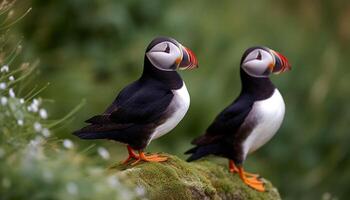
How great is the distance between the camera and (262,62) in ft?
16.9

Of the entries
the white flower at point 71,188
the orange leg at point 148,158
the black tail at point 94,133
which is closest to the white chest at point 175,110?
the orange leg at point 148,158

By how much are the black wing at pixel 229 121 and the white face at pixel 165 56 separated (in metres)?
0.50

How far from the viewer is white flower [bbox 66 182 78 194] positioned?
3.55 meters

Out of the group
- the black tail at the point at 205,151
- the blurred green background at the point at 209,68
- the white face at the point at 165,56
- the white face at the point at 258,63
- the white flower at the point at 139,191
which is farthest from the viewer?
the blurred green background at the point at 209,68

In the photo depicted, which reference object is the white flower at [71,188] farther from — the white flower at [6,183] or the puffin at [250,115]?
the puffin at [250,115]

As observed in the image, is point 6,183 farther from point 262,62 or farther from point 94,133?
point 262,62

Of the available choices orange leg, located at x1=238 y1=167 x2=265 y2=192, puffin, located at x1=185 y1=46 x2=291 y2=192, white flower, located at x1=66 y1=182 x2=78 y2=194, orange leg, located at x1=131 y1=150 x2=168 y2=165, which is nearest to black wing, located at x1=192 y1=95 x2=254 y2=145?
puffin, located at x1=185 y1=46 x2=291 y2=192

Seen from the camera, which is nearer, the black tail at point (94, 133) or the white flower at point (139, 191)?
the white flower at point (139, 191)

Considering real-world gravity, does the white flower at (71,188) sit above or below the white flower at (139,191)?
above

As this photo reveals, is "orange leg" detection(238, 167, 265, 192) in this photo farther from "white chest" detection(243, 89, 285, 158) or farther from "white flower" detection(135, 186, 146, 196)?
"white flower" detection(135, 186, 146, 196)

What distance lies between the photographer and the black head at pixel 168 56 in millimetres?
4816

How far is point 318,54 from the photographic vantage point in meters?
10.6

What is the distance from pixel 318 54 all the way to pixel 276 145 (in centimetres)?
142

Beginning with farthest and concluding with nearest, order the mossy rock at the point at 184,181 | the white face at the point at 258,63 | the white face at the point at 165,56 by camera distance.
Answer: the white face at the point at 258,63, the white face at the point at 165,56, the mossy rock at the point at 184,181
